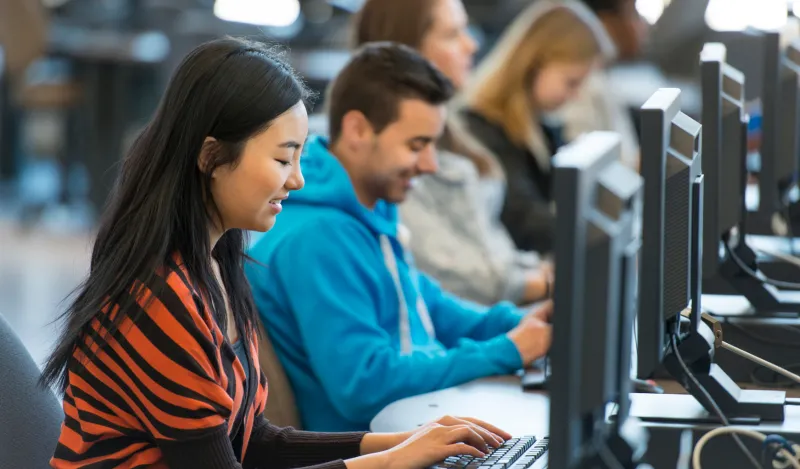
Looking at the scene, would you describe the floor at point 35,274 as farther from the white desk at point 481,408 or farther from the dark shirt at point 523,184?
the white desk at point 481,408


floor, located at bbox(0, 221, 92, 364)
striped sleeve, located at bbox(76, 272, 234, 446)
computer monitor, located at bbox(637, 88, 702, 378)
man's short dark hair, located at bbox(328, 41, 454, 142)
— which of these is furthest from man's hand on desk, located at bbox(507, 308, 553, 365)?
floor, located at bbox(0, 221, 92, 364)

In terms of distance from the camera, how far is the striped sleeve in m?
1.34

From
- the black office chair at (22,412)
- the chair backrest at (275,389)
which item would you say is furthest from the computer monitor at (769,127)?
the black office chair at (22,412)

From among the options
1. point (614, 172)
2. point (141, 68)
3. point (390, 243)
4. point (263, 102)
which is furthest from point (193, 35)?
point (614, 172)

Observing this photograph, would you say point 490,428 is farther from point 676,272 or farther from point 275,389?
point 275,389

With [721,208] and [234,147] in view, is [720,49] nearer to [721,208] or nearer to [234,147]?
[721,208]

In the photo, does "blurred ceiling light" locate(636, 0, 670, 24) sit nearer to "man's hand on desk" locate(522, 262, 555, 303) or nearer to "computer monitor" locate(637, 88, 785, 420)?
"man's hand on desk" locate(522, 262, 555, 303)

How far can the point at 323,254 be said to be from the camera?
1.89m

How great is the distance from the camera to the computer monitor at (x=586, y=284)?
1006mm

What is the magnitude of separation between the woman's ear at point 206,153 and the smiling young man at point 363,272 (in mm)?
462

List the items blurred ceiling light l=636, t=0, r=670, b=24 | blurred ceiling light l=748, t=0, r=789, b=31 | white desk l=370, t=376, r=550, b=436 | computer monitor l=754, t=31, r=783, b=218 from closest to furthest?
1. white desk l=370, t=376, r=550, b=436
2. computer monitor l=754, t=31, r=783, b=218
3. blurred ceiling light l=748, t=0, r=789, b=31
4. blurred ceiling light l=636, t=0, r=670, b=24

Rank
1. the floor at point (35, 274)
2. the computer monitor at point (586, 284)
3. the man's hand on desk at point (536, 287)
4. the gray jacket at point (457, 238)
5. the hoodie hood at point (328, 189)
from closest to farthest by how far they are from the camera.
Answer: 1. the computer monitor at point (586, 284)
2. the hoodie hood at point (328, 189)
3. the gray jacket at point (457, 238)
4. the man's hand on desk at point (536, 287)
5. the floor at point (35, 274)

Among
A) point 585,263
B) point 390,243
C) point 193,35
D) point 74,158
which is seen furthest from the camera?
point 74,158

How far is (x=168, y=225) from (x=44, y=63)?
5.82 meters
